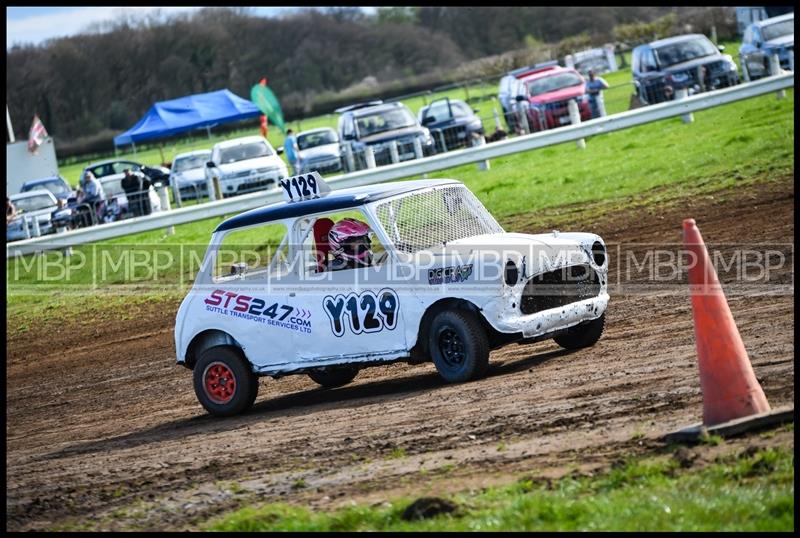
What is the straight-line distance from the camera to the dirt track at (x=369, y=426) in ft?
24.0

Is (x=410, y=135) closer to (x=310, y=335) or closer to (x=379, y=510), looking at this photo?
(x=310, y=335)

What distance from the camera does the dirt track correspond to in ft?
24.0

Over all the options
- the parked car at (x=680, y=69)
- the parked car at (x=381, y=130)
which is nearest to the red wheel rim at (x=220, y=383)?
the parked car at (x=381, y=130)

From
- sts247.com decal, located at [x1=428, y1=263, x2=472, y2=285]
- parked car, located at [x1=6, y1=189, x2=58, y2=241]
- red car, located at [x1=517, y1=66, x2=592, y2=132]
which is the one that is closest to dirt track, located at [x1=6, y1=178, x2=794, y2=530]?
sts247.com decal, located at [x1=428, y1=263, x2=472, y2=285]

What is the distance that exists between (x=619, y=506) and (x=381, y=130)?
2394cm

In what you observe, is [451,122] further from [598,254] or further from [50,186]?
[598,254]

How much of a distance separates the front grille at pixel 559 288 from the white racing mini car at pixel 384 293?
12 millimetres

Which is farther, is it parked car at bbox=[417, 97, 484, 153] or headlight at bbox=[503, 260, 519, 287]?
parked car at bbox=[417, 97, 484, 153]

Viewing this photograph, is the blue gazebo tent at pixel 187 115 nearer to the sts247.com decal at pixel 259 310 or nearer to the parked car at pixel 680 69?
the parked car at pixel 680 69

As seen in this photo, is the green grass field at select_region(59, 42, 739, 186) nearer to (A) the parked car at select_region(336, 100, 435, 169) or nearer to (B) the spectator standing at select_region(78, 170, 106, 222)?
(A) the parked car at select_region(336, 100, 435, 169)

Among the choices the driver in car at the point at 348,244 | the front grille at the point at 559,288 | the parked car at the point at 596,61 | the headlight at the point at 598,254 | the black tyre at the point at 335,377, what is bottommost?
the black tyre at the point at 335,377

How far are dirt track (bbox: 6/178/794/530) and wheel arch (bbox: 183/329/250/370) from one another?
1.97 ft

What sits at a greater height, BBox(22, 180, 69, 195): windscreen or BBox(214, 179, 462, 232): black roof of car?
BBox(22, 180, 69, 195): windscreen

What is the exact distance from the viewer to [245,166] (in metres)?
30.5
